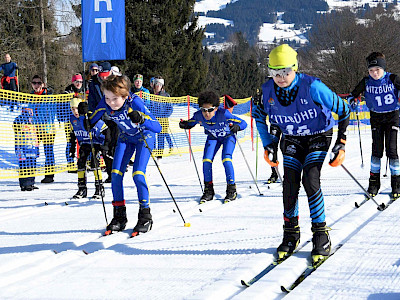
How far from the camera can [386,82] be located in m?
6.82

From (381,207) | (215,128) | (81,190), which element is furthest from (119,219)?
(381,207)

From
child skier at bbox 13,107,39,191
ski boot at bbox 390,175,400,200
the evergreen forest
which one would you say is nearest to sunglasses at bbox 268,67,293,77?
ski boot at bbox 390,175,400,200

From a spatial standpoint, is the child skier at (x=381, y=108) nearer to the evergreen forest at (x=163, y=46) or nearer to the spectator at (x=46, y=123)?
the spectator at (x=46, y=123)

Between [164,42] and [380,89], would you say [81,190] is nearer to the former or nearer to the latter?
[380,89]

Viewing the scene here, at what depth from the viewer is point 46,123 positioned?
9719 mm

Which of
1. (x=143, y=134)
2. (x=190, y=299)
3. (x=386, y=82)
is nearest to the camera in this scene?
(x=190, y=299)

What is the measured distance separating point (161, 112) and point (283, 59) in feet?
29.1

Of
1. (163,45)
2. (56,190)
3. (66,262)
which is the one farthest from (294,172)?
(163,45)

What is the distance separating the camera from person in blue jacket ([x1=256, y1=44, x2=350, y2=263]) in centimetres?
398

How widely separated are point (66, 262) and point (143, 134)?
1620 millimetres

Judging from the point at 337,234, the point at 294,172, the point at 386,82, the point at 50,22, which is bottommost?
the point at 337,234

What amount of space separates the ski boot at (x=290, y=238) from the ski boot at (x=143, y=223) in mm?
1586

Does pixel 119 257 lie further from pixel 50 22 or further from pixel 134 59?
pixel 134 59

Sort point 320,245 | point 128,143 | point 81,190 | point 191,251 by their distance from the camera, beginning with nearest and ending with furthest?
point 320,245 < point 191,251 < point 128,143 < point 81,190
